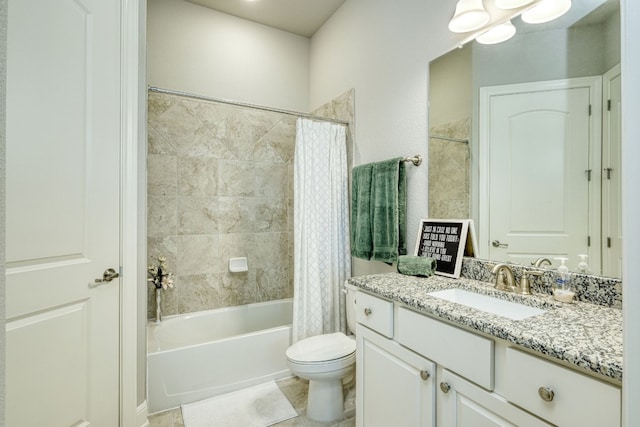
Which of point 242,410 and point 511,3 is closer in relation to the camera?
point 511,3

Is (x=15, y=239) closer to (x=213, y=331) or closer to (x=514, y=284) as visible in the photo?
(x=213, y=331)

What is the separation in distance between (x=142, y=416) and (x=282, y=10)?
310cm

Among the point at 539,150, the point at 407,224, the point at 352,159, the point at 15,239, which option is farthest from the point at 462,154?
the point at 15,239

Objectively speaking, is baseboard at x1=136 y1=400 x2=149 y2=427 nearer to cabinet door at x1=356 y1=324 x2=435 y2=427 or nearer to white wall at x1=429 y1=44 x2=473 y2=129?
cabinet door at x1=356 y1=324 x2=435 y2=427

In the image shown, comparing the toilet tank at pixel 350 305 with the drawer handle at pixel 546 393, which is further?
the toilet tank at pixel 350 305

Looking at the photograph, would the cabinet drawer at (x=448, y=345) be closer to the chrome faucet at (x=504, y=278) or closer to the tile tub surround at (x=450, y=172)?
the chrome faucet at (x=504, y=278)

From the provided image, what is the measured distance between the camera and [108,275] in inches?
57.6

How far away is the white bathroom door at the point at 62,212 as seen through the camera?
3.70 ft

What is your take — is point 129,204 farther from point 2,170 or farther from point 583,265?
point 583,265

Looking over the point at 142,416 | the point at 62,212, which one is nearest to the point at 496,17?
the point at 62,212

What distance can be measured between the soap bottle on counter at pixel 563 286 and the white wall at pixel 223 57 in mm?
2571

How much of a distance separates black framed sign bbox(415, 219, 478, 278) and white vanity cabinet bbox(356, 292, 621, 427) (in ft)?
1.57

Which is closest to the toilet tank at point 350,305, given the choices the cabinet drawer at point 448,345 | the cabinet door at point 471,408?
the cabinet drawer at point 448,345

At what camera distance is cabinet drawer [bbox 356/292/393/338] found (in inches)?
49.9
